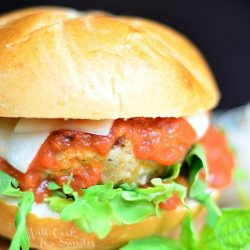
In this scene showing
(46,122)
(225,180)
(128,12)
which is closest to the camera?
(46,122)

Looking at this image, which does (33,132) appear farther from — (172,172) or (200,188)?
(200,188)

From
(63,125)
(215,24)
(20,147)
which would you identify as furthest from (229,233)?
(215,24)

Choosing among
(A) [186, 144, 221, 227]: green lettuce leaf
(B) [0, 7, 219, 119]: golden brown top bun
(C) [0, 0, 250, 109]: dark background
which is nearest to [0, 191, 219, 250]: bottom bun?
(A) [186, 144, 221, 227]: green lettuce leaf

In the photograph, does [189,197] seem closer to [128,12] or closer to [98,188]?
[98,188]

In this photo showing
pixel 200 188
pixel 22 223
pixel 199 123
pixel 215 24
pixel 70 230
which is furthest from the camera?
pixel 215 24

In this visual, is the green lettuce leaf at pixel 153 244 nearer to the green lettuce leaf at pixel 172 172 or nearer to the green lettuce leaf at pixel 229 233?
the green lettuce leaf at pixel 229 233

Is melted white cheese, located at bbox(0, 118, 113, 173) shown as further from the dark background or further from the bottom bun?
the dark background

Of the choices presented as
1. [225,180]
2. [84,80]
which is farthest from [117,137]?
[225,180]
